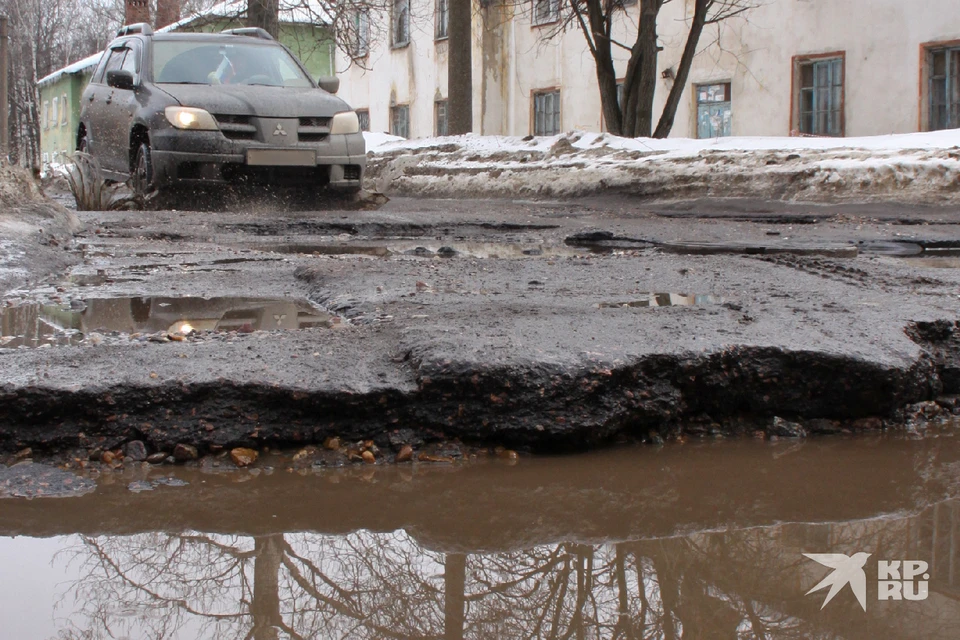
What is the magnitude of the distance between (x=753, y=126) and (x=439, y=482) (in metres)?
15.9

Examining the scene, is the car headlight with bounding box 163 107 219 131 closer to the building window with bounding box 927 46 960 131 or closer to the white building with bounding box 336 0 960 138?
the white building with bounding box 336 0 960 138

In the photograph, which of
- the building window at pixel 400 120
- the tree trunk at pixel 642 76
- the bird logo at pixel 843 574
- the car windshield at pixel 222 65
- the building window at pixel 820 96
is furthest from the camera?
the building window at pixel 400 120

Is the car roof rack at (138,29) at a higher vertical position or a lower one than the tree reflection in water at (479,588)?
higher

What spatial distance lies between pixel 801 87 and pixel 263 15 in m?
8.90

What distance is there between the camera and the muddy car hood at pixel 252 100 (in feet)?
25.8

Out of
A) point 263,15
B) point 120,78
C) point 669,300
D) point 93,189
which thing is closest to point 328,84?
point 120,78

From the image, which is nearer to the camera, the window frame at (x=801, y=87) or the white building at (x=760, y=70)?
the white building at (x=760, y=70)

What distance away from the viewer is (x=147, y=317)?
326cm

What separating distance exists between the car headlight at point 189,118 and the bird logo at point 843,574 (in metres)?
6.94

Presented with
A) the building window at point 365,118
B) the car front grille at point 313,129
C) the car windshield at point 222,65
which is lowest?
the car front grille at point 313,129

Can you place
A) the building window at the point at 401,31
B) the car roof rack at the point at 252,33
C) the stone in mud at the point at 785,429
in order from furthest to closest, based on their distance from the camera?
the building window at the point at 401,31, the car roof rack at the point at 252,33, the stone in mud at the point at 785,429

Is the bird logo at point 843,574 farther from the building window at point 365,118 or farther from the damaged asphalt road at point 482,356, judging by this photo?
the building window at point 365,118

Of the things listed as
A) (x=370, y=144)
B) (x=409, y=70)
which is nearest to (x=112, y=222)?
(x=370, y=144)

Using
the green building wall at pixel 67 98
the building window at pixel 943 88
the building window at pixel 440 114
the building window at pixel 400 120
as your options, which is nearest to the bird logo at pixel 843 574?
the building window at pixel 943 88
